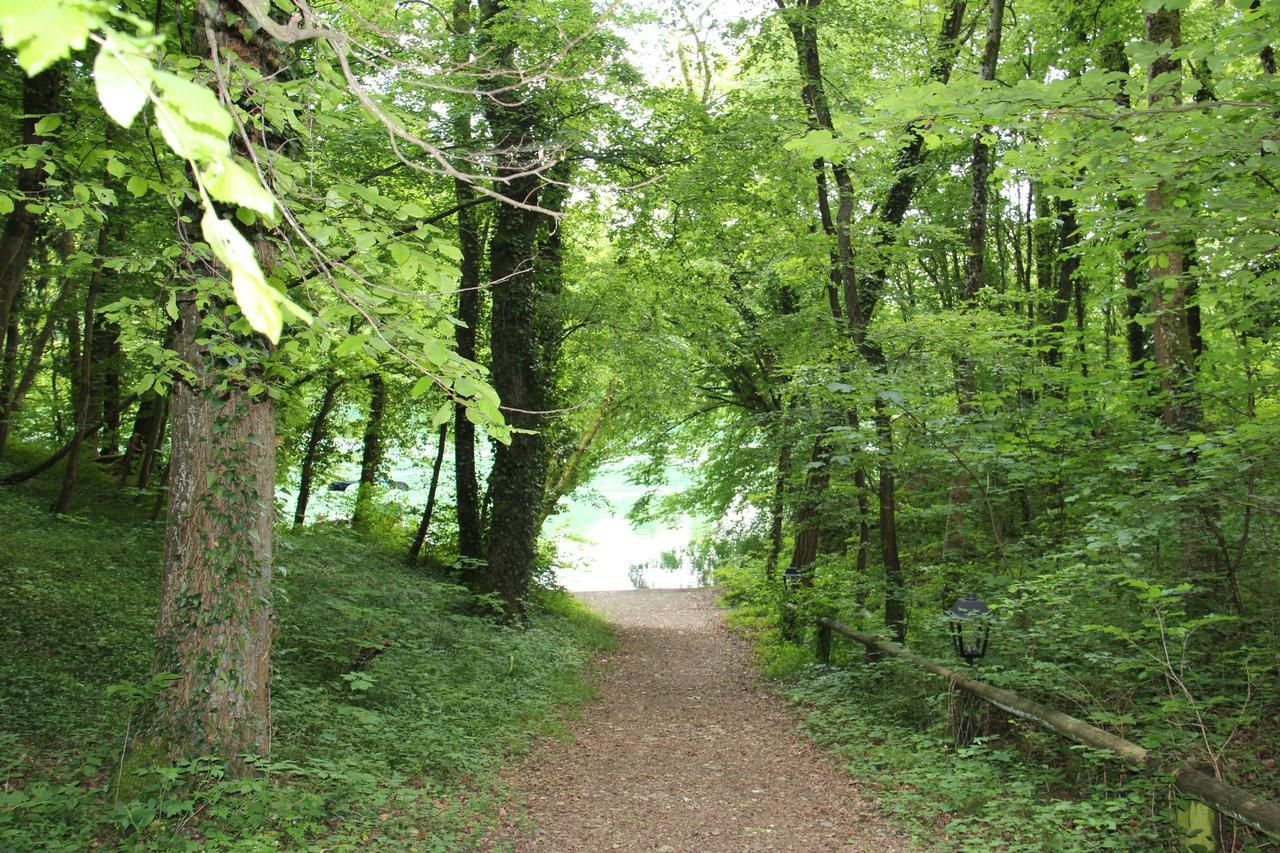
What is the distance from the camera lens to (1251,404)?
21.5 ft

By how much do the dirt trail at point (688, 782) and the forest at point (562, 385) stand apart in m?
0.44

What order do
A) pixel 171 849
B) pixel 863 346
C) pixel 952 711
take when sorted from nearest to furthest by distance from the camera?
pixel 171 849, pixel 952 711, pixel 863 346

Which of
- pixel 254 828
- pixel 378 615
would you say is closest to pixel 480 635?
pixel 378 615

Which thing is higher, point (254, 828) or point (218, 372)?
point (218, 372)

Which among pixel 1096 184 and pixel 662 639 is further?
pixel 662 639

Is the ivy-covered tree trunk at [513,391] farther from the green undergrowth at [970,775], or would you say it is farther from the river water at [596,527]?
the green undergrowth at [970,775]

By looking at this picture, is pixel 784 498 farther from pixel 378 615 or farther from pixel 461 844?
pixel 461 844

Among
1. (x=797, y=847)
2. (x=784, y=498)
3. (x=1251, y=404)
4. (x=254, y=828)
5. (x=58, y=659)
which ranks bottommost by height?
(x=797, y=847)

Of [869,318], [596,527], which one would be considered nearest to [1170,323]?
[869,318]

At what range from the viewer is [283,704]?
18.4ft

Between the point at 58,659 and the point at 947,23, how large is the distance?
452 inches

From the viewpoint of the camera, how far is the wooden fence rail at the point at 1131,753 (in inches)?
137

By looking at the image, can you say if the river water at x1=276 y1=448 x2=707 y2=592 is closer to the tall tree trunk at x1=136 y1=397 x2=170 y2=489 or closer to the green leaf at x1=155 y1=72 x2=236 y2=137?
the tall tree trunk at x1=136 y1=397 x2=170 y2=489

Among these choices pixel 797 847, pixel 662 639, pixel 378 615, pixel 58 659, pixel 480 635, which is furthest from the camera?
pixel 662 639
